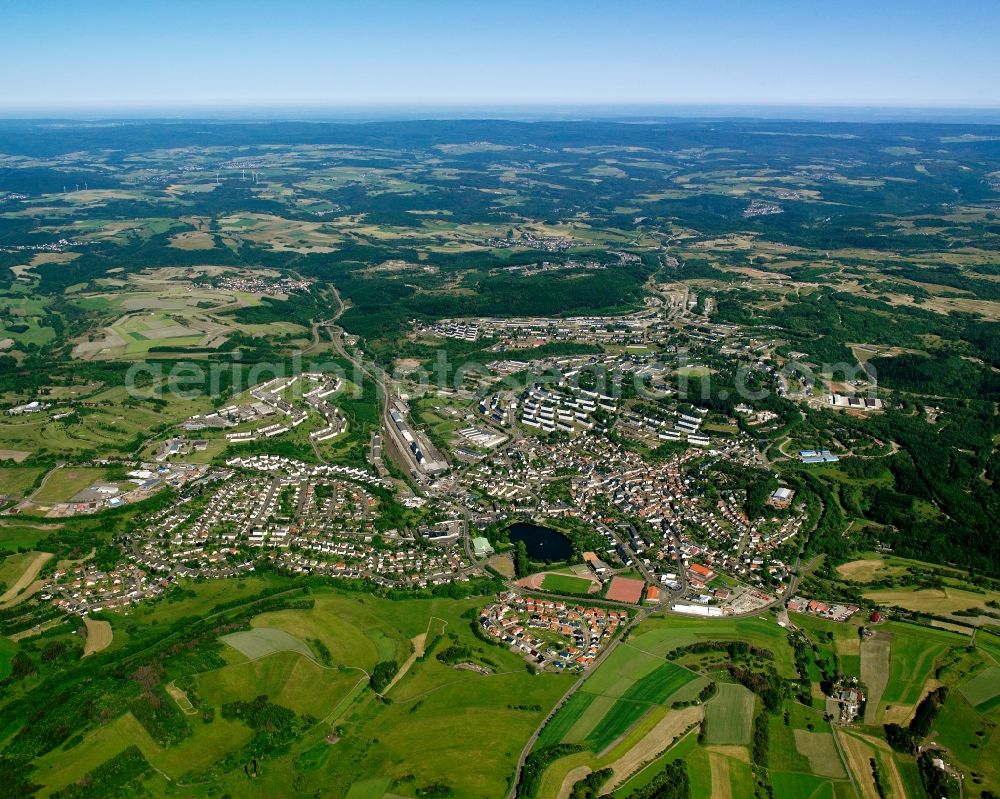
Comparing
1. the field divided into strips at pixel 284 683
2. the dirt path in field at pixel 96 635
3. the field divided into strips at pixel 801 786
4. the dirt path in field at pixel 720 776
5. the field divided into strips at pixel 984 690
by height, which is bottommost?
the field divided into strips at pixel 801 786

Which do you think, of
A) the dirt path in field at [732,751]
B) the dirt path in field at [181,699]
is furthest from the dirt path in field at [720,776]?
the dirt path in field at [181,699]

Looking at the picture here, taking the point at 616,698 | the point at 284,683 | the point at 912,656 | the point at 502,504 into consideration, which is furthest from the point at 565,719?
the point at 502,504

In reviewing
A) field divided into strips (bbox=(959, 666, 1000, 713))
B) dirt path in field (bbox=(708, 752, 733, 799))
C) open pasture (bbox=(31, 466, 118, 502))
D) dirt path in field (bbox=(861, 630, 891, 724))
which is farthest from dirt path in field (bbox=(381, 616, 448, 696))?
open pasture (bbox=(31, 466, 118, 502))

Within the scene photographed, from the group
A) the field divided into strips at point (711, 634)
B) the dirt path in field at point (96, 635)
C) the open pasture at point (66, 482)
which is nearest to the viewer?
the dirt path in field at point (96, 635)

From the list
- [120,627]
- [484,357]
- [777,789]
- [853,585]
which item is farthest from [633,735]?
[484,357]

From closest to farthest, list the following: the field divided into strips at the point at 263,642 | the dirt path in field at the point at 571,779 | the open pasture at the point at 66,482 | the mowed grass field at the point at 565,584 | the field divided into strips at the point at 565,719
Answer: the dirt path in field at the point at 571,779, the field divided into strips at the point at 565,719, the field divided into strips at the point at 263,642, the mowed grass field at the point at 565,584, the open pasture at the point at 66,482

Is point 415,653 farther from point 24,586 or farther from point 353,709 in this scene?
point 24,586

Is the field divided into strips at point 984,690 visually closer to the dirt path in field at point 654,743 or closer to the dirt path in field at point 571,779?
the dirt path in field at point 654,743
